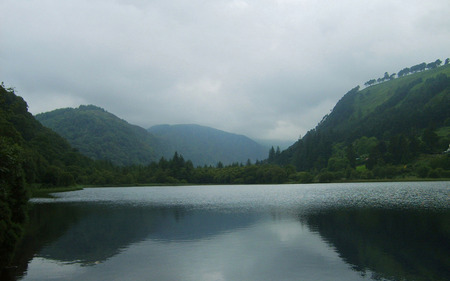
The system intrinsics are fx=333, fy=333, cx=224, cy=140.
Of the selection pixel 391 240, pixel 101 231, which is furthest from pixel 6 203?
pixel 391 240

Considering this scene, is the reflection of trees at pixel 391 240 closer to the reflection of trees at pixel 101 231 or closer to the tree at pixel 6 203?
the reflection of trees at pixel 101 231

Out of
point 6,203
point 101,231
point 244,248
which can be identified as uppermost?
point 6,203

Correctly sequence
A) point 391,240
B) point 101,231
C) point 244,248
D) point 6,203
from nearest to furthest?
point 6,203
point 244,248
point 391,240
point 101,231

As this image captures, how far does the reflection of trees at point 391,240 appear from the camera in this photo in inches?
915

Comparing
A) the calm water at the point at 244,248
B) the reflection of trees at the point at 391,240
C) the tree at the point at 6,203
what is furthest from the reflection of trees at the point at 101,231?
the reflection of trees at the point at 391,240

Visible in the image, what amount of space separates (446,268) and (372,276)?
5.83 m

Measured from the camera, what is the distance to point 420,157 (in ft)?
615

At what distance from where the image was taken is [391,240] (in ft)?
106

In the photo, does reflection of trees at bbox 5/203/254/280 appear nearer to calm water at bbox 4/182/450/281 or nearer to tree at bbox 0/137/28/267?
calm water at bbox 4/182/450/281

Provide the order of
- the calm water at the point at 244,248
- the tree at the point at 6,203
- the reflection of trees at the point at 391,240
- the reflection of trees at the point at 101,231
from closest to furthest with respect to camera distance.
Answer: the tree at the point at 6,203
the calm water at the point at 244,248
the reflection of trees at the point at 391,240
the reflection of trees at the point at 101,231

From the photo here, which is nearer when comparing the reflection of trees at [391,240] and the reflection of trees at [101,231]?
the reflection of trees at [391,240]

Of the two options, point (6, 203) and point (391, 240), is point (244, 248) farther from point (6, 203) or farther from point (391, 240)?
point (6, 203)

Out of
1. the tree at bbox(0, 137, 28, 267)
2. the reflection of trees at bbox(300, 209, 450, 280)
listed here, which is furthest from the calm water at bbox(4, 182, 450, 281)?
the tree at bbox(0, 137, 28, 267)

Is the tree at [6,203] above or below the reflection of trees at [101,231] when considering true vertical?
above
